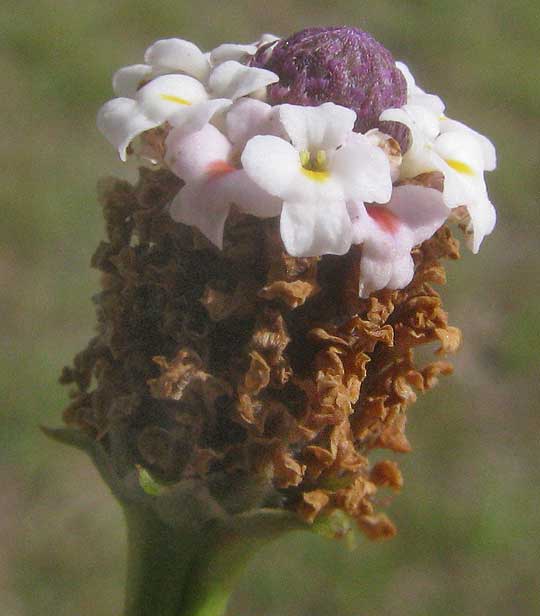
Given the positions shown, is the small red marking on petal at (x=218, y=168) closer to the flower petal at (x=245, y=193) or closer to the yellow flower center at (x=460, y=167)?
the flower petal at (x=245, y=193)

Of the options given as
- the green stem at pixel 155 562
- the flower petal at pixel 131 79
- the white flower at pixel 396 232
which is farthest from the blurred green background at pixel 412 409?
the white flower at pixel 396 232

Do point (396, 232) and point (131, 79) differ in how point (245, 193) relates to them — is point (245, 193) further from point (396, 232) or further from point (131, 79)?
point (131, 79)

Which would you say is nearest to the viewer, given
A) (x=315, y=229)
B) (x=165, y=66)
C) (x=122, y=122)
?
(x=315, y=229)

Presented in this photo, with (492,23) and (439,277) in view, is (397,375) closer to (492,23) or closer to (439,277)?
(439,277)

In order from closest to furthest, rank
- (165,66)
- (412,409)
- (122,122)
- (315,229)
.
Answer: (315,229)
(122,122)
(165,66)
(412,409)

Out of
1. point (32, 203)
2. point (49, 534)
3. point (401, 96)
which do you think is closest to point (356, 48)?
point (401, 96)

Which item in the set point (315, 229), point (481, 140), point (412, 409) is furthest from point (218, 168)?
point (412, 409)
